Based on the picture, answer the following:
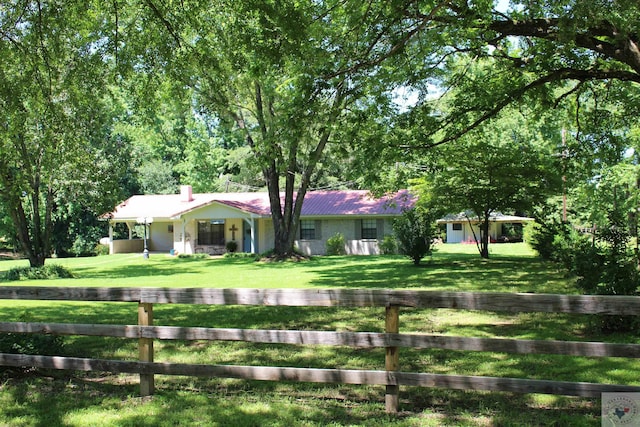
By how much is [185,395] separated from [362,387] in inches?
69.8

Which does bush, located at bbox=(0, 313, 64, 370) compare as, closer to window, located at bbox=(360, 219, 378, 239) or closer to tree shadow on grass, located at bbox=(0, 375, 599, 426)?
tree shadow on grass, located at bbox=(0, 375, 599, 426)

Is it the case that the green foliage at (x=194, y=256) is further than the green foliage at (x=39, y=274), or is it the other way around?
the green foliage at (x=194, y=256)

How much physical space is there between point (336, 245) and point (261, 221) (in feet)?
18.5

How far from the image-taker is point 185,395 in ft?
16.9

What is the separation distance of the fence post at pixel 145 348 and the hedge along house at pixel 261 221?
2781 centimetres

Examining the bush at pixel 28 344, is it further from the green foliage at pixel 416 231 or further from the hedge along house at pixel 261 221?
the hedge along house at pixel 261 221

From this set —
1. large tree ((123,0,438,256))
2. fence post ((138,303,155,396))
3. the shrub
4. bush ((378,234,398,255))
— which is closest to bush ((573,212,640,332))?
A: large tree ((123,0,438,256))

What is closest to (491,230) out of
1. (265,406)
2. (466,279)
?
(466,279)

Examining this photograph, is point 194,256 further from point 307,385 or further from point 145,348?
point 145,348

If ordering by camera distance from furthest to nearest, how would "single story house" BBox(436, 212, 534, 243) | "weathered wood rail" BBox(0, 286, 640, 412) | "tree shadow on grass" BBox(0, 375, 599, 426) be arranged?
"single story house" BBox(436, 212, 534, 243) → "tree shadow on grass" BBox(0, 375, 599, 426) → "weathered wood rail" BBox(0, 286, 640, 412)

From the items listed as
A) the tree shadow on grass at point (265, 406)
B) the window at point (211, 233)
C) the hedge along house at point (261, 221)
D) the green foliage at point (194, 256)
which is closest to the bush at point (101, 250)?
the hedge along house at point (261, 221)

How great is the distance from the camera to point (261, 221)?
35.9 metres

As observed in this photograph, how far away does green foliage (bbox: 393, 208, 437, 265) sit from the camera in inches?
842

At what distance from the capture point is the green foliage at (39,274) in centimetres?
2023
